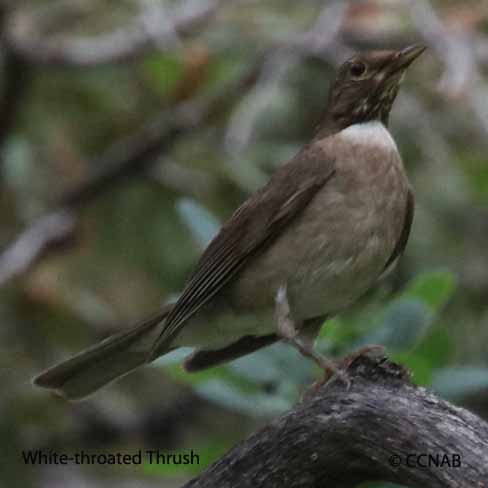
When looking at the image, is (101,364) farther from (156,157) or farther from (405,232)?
(156,157)

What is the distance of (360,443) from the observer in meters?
4.02

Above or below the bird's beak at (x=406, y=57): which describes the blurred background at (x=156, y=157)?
above

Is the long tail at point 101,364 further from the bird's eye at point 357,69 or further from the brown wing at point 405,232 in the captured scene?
the bird's eye at point 357,69

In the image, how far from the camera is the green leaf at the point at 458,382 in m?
4.91

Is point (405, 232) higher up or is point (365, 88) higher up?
point (365, 88)

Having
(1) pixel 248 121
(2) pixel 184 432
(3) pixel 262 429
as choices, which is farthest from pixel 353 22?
(3) pixel 262 429

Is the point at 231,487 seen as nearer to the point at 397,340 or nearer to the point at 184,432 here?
the point at 397,340

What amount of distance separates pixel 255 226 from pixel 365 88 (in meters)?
0.70

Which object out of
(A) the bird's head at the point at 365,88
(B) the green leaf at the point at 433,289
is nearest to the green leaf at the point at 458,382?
(B) the green leaf at the point at 433,289

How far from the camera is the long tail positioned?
539 cm

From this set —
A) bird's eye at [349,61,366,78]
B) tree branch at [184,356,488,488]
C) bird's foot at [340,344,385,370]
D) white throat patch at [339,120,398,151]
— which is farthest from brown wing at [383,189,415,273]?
tree branch at [184,356,488,488]

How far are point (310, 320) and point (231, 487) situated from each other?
1451 mm

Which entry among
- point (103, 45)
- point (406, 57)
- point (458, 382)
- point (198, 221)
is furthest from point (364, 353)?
point (103, 45)

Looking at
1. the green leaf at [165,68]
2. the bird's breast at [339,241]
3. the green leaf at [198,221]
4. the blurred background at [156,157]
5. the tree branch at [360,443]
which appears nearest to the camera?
the tree branch at [360,443]
